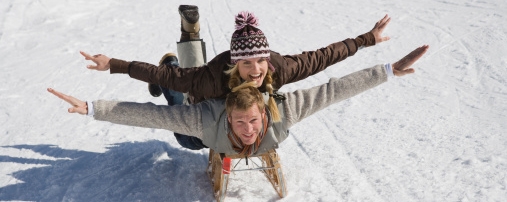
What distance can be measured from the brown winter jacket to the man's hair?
0.23 m

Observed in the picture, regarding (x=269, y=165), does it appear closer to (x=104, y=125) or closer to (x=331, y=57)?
(x=331, y=57)

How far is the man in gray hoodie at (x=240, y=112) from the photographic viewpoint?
8.71ft

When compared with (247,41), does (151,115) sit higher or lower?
lower

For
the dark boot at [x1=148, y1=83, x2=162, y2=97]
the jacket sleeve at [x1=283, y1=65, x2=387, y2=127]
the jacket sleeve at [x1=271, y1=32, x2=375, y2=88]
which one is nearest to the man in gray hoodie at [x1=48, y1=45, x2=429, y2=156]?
the jacket sleeve at [x1=283, y1=65, x2=387, y2=127]

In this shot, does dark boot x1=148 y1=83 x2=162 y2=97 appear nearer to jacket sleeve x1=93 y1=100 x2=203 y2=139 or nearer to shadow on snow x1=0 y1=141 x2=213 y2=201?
shadow on snow x1=0 y1=141 x2=213 y2=201

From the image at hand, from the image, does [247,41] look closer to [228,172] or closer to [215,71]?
[215,71]

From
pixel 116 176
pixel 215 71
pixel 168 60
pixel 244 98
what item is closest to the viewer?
pixel 244 98

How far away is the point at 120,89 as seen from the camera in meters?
5.12

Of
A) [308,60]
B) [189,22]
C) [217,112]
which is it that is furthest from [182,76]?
[189,22]

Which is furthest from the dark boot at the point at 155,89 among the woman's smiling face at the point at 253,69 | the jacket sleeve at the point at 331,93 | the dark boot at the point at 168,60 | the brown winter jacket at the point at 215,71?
the jacket sleeve at the point at 331,93

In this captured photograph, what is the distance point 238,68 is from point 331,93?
0.54m

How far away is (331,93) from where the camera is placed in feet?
9.50

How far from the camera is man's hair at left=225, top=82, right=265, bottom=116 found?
262 centimetres

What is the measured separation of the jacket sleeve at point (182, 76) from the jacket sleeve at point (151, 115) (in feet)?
0.55
